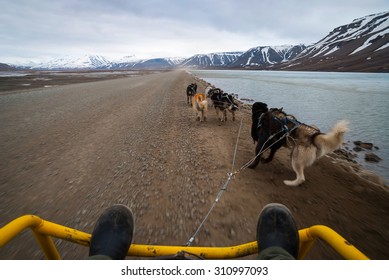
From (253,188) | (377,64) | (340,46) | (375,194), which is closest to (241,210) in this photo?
(253,188)

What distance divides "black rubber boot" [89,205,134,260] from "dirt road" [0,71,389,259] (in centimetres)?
73

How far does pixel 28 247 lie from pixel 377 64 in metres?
119

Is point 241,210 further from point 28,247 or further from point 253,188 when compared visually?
point 28,247

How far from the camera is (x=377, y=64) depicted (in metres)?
85.4

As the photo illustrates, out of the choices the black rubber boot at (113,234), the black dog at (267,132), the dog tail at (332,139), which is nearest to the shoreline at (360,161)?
the dog tail at (332,139)

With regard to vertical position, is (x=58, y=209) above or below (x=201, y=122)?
above

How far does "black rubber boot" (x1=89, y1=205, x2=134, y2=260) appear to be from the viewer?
1.93m

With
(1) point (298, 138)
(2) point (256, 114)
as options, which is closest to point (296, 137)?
(1) point (298, 138)

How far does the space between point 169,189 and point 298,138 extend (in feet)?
8.83

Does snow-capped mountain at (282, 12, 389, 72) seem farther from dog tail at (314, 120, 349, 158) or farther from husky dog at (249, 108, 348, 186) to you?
dog tail at (314, 120, 349, 158)

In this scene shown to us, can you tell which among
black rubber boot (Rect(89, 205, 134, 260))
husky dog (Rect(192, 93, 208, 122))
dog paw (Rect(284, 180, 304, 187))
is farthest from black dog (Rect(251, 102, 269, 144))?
husky dog (Rect(192, 93, 208, 122))

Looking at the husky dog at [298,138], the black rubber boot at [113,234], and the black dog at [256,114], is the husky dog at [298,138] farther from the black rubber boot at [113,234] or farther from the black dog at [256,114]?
the black rubber boot at [113,234]

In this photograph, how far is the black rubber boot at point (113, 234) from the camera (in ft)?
6.33
